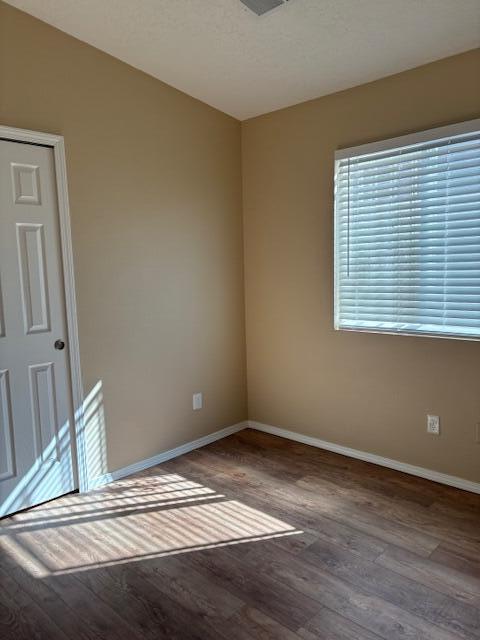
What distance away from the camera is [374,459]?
3.31m

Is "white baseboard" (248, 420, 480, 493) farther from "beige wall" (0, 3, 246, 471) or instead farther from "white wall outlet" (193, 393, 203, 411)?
"white wall outlet" (193, 393, 203, 411)

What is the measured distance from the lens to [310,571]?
7.22ft

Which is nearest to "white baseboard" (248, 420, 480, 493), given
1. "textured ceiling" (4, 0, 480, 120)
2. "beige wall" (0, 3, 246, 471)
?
"beige wall" (0, 3, 246, 471)

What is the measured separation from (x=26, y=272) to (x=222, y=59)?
1812 millimetres

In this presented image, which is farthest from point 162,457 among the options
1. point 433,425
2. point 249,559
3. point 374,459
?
point 433,425

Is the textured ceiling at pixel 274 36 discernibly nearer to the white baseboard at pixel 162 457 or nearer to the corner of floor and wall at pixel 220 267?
the corner of floor and wall at pixel 220 267

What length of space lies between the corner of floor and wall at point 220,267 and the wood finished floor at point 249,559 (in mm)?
386

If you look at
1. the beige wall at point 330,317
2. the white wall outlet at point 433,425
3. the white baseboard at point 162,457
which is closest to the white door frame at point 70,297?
the white baseboard at point 162,457

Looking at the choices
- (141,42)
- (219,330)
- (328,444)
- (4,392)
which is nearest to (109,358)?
(4,392)

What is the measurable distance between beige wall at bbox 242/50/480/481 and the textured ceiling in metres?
0.20

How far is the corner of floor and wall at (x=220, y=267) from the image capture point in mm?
2840

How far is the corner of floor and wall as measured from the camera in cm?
284

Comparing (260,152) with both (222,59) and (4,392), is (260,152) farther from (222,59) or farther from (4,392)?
(4,392)

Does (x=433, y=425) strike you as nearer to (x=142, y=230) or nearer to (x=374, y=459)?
(x=374, y=459)
